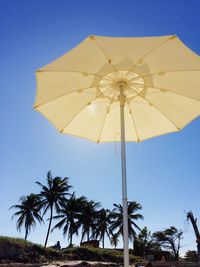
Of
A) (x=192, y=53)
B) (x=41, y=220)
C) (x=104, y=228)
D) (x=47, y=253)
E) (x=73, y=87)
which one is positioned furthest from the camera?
(x=104, y=228)

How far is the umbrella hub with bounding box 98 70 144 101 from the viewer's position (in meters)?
4.39

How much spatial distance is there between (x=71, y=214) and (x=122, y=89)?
142ft

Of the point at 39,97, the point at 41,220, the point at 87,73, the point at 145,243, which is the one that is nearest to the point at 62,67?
the point at 87,73

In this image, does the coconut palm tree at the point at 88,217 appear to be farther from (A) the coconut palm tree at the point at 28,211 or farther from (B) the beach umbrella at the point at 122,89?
(B) the beach umbrella at the point at 122,89

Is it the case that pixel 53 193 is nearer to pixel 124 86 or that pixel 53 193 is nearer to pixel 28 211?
pixel 28 211

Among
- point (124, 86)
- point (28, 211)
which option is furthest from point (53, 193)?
point (124, 86)

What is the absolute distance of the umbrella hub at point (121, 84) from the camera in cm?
439

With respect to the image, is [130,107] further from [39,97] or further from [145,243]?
[145,243]

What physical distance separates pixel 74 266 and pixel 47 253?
7150 mm

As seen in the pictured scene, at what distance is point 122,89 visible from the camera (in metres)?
4.47

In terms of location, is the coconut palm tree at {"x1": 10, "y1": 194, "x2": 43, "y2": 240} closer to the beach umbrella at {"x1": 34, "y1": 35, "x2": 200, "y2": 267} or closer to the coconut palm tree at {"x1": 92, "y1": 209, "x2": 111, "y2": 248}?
the coconut palm tree at {"x1": 92, "y1": 209, "x2": 111, "y2": 248}

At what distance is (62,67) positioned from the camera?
13.6ft

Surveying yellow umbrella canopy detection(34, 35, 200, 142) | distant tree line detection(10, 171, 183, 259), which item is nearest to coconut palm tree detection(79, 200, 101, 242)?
distant tree line detection(10, 171, 183, 259)

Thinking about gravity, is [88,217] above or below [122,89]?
above
